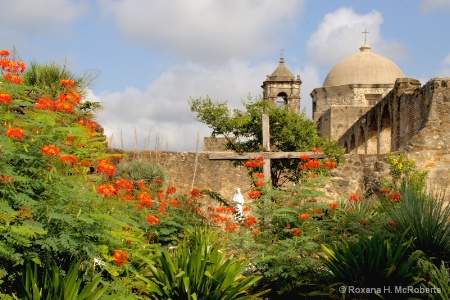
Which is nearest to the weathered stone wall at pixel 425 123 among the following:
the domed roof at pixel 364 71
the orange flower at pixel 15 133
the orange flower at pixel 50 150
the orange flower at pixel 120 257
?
the orange flower at pixel 120 257

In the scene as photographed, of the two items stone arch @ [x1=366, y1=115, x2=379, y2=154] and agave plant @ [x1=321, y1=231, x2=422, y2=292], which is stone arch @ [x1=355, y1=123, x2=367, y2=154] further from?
agave plant @ [x1=321, y1=231, x2=422, y2=292]

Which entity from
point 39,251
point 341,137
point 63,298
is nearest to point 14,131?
point 39,251

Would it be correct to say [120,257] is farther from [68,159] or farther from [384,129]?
[384,129]

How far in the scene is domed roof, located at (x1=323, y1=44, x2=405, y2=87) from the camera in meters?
38.2

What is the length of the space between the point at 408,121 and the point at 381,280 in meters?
12.1

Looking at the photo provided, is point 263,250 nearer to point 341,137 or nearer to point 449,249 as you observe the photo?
point 449,249

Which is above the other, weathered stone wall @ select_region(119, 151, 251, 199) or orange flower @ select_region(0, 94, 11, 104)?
orange flower @ select_region(0, 94, 11, 104)

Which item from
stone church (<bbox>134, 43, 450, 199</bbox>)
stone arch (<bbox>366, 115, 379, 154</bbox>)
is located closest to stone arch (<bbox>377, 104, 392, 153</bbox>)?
stone church (<bbox>134, 43, 450, 199</bbox>)

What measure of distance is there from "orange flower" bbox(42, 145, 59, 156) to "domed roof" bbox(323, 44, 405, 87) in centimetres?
3428

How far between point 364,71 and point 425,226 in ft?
104

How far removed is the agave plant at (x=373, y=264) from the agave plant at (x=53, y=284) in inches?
102

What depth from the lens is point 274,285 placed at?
25.1 feet

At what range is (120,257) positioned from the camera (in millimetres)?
5949

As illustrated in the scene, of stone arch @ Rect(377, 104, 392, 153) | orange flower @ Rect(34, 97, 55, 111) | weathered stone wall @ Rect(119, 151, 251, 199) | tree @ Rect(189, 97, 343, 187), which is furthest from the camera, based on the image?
stone arch @ Rect(377, 104, 392, 153)
